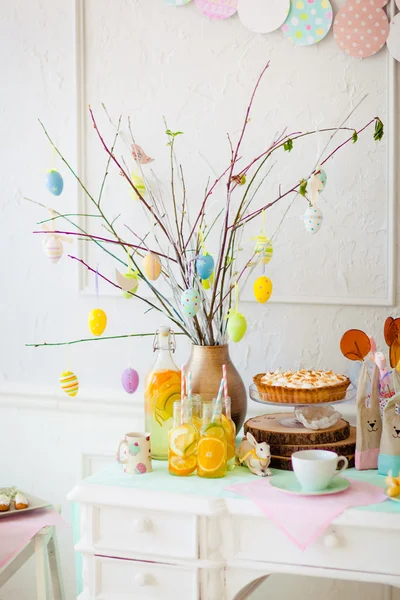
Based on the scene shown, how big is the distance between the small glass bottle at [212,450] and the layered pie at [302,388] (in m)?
0.16

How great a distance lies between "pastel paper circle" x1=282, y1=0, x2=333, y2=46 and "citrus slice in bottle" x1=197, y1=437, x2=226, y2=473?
1.08 meters

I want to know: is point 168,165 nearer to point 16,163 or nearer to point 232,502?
point 16,163

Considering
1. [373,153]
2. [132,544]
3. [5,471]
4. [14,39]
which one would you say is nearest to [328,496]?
[132,544]

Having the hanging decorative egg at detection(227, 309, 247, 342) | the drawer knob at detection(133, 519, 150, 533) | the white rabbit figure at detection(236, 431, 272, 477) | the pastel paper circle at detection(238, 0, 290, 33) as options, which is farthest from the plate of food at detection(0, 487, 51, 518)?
the pastel paper circle at detection(238, 0, 290, 33)

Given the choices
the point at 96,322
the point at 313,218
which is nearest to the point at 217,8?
the point at 313,218

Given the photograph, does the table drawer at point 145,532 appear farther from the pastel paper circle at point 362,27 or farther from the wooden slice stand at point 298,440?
the pastel paper circle at point 362,27

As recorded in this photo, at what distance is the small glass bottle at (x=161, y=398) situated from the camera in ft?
6.00

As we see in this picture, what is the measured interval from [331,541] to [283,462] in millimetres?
274

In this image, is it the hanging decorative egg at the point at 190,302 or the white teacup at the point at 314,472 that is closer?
the white teacup at the point at 314,472

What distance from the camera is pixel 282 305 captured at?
2123 millimetres

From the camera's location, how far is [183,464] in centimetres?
171

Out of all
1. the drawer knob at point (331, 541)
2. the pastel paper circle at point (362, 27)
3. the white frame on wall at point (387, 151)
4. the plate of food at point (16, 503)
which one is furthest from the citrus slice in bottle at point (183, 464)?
the pastel paper circle at point (362, 27)

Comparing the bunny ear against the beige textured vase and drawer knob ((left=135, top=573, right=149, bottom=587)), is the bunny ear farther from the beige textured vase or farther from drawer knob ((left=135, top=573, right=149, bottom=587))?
drawer knob ((left=135, top=573, right=149, bottom=587))

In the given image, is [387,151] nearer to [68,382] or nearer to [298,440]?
[298,440]
